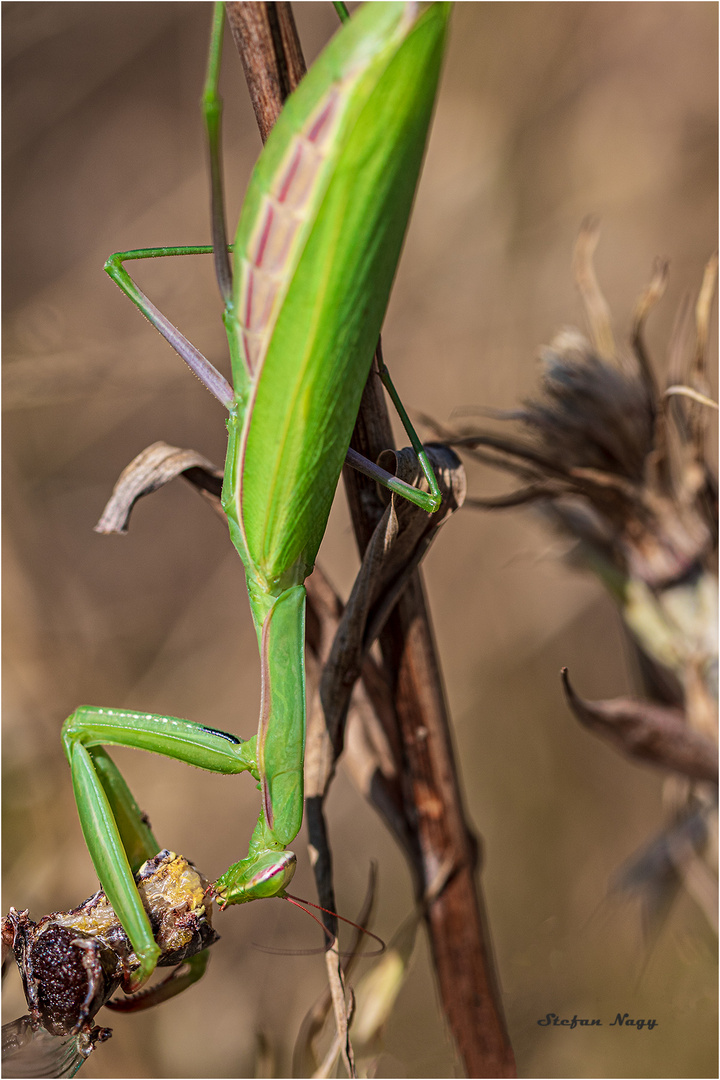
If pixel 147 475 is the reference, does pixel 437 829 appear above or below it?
below

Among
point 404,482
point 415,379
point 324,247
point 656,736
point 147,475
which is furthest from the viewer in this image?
point 415,379

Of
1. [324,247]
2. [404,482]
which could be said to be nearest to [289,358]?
[324,247]

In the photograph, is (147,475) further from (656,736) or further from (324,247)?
(656,736)

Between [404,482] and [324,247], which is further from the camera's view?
[404,482]

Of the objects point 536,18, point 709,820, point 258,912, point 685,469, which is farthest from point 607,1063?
point 536,18

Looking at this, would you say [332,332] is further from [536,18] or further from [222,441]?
[536,18]

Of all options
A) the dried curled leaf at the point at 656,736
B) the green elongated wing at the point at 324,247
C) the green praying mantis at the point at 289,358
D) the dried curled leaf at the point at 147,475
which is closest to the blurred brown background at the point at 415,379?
the dried curled leaf at the point at 656,736

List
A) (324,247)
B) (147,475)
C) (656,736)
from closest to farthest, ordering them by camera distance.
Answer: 1. (324,247)
2. (147,475)
3. (656,736)
